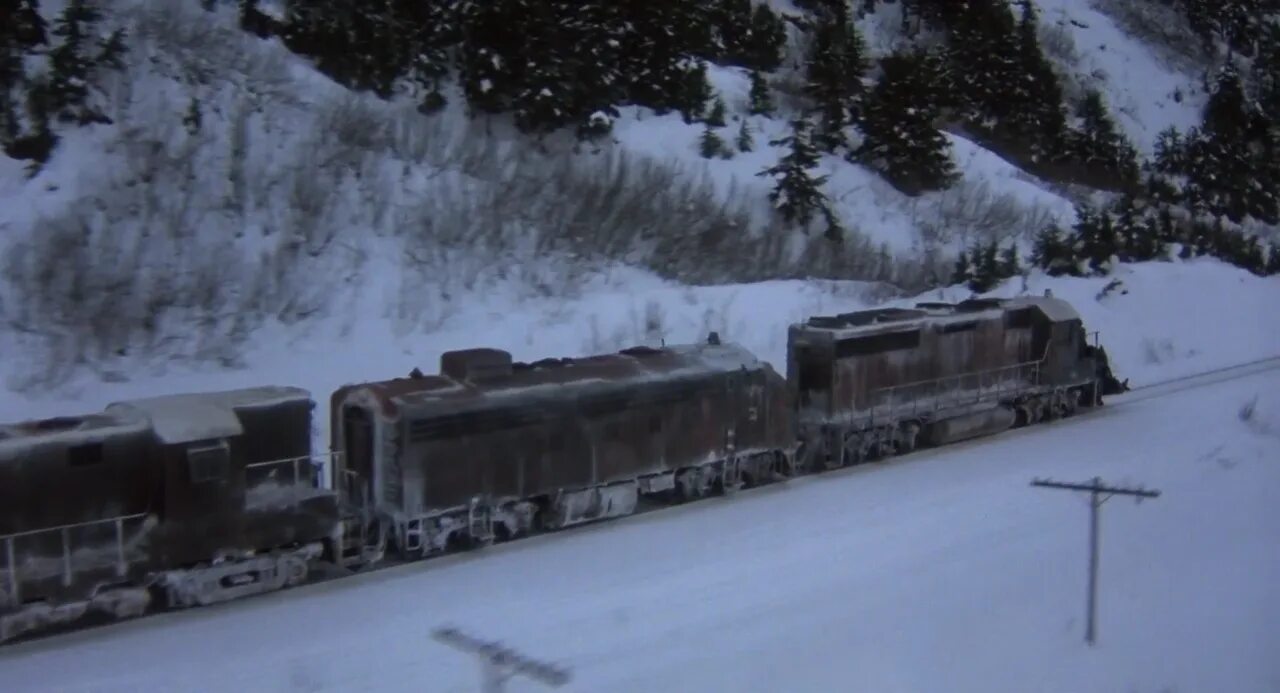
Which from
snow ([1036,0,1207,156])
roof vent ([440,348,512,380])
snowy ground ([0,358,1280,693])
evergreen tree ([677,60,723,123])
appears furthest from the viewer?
snow ([1036,0,1207,156])

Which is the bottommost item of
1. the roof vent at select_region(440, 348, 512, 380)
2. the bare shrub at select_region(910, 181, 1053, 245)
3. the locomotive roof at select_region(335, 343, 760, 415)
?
the locomotive roof at select_region(335, 343, 760, 415)

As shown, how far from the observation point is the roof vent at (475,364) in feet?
55.7

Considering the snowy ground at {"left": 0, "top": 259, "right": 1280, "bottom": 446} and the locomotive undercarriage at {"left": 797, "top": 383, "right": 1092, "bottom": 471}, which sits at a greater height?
the snowy ground at {"left": 0, "top": 259, "right": 1280, "bottom": 446}

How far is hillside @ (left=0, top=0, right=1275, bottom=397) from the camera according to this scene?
76.6ft

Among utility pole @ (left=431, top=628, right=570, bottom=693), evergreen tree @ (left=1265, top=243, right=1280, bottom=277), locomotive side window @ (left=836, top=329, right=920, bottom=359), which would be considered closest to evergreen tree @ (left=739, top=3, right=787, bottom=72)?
evergreen tree @ (left=1265, top=243, right=1280, bottom=277)

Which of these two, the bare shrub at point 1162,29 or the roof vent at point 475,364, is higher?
the bare shrub at point 1162,29

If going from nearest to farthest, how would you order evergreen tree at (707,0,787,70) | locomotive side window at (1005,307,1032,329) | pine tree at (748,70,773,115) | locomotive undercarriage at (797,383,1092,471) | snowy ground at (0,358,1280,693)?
snowy ground at (0,358,1280,693) < locomotive undercarriage at (797,383,1092,471) < locomotive side window at (1005,307,1032,329) < pine tree at (748,70,773,115) < evergreen tree at (707,0,787,70)

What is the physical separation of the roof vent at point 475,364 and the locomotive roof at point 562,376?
69 millimetres

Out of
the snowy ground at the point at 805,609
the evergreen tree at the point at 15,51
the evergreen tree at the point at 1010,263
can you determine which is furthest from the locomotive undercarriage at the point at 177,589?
the evergreen tree at the point at 1010,263

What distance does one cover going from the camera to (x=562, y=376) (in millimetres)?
17797

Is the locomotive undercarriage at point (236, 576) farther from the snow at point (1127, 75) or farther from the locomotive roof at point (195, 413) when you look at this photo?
the snow at point (1127, 75)

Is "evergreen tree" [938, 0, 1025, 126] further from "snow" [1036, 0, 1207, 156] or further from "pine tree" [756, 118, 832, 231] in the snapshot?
"pine tree" [756, 118, 832, 231]

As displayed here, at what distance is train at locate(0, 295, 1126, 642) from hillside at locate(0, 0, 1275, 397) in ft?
20.6

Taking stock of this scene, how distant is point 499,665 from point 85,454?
7.01 metres
